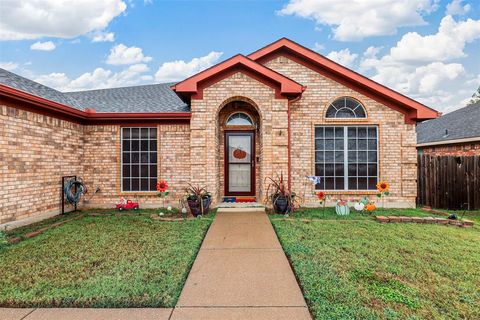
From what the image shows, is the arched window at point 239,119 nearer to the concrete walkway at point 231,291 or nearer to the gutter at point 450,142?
the concrete walkway at point 231,291

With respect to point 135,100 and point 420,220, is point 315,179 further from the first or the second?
point 135,100

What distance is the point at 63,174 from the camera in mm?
7266

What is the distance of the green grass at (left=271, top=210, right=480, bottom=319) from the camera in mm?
2688

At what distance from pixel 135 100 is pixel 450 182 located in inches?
419

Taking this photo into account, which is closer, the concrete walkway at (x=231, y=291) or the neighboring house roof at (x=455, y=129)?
the concrete walkway at (x=231, y=291)

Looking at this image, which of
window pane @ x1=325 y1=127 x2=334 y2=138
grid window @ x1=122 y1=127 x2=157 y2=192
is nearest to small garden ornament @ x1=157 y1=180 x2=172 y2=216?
grid window @ x1=122 y1=127 x2=157 y2=192

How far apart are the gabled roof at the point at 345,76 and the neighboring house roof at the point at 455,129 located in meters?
3.51

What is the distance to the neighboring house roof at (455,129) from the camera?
34.3 feet

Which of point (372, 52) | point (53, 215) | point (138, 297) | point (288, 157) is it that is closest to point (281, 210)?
point (288, 157)

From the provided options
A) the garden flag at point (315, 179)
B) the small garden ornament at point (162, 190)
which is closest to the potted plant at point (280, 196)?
the garden flag at point (315, 179)

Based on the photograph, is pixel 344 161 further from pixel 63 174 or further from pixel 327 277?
pixel 63 174

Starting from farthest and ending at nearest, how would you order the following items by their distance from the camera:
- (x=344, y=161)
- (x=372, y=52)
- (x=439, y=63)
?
(x=439, y=63)
(x=372, y=52)
(x=344, y=161)

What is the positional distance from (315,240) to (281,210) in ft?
7.19

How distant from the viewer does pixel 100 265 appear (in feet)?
12.3
